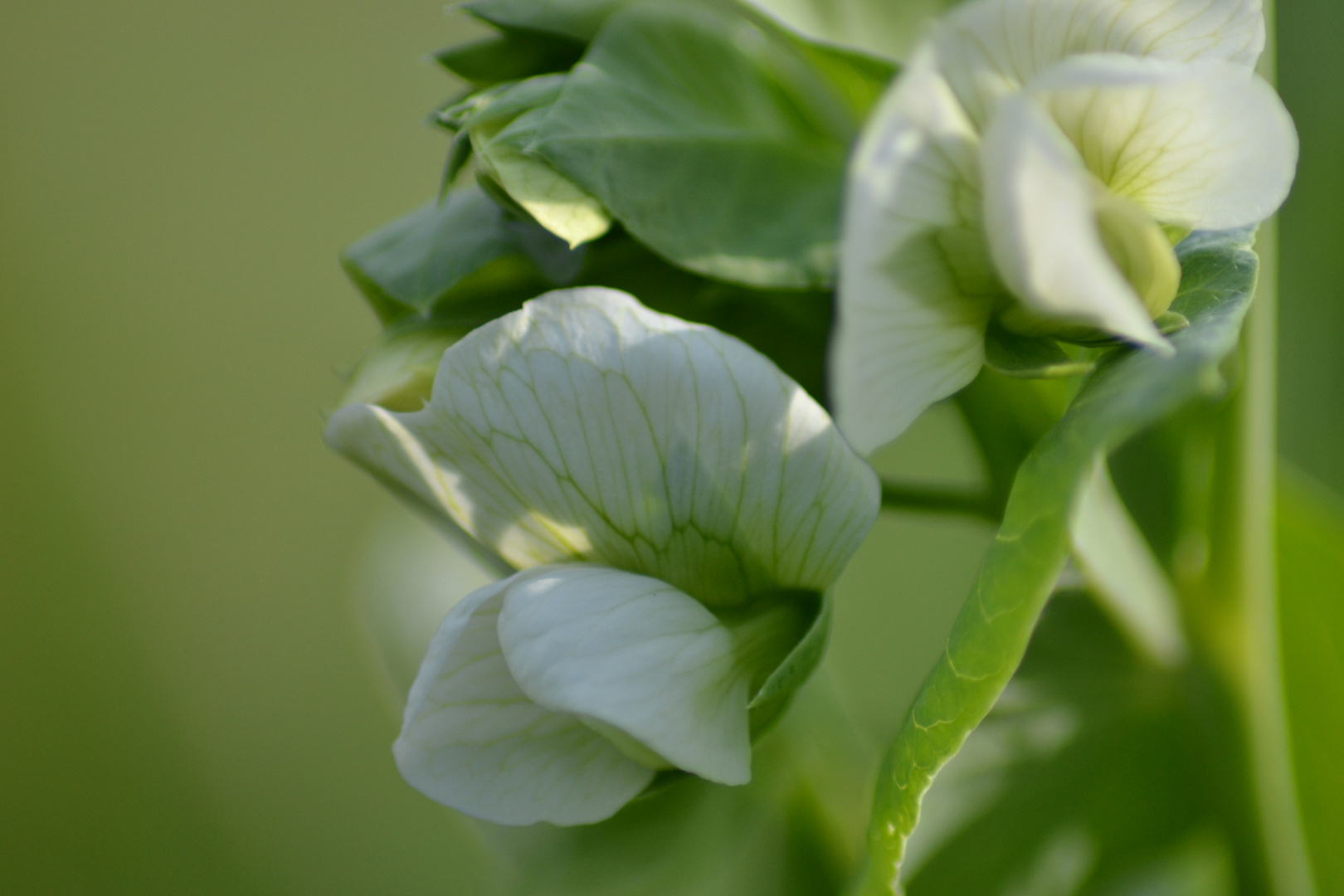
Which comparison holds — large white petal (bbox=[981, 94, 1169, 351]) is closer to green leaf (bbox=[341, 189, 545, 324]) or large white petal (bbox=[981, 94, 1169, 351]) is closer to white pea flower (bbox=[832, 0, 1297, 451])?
white pea flower (bbox=[832, 0, 1297, 451])

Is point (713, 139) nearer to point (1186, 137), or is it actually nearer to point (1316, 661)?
point (1186, 137)

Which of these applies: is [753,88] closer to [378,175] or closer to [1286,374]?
[1286,374]

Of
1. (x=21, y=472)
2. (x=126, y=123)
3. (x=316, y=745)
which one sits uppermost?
(x=126, y=123)

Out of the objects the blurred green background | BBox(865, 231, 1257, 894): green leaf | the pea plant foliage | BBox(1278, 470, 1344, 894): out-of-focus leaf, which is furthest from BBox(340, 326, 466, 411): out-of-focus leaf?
the blurred green background

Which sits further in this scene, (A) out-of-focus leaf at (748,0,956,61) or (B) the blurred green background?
(B) the blurred green background

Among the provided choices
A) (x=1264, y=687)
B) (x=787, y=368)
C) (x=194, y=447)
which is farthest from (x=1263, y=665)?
(x=194, y=447)

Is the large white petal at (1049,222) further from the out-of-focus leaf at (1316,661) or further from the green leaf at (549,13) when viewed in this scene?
the out-of-focus leaf at (1316,661)

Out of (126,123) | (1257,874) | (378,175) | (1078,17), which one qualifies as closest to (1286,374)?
(1257,874)
